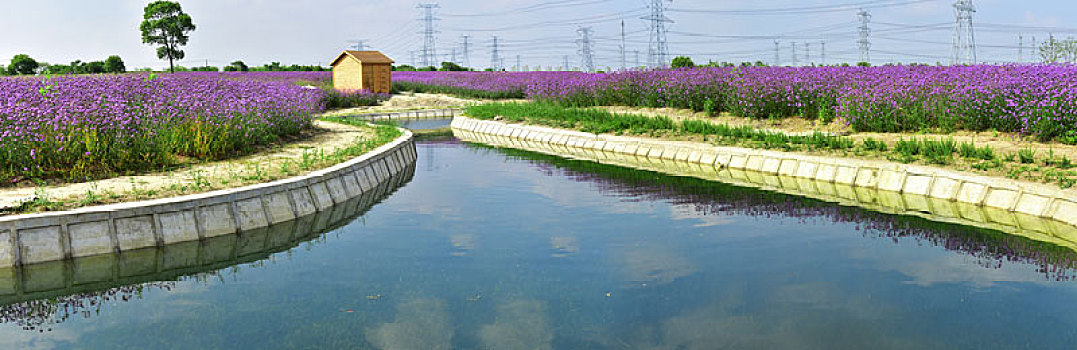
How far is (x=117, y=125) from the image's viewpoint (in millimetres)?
10711

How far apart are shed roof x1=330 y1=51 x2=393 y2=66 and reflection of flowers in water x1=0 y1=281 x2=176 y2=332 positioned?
28928 millimetres

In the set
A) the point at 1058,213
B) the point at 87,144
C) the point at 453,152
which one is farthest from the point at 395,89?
the point at 1058,213

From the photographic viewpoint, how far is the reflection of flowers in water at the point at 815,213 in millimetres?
7574

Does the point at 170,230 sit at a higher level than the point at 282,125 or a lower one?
lower

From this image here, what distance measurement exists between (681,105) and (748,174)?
7.03 metres

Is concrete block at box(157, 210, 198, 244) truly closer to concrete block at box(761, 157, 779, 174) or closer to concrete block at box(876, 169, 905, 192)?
concrete block at box(761, 157, 779, 174)

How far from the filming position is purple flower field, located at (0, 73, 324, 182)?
32.0ft

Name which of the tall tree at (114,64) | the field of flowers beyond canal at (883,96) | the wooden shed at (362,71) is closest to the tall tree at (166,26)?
the tall tree at (114,64)

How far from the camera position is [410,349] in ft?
17.4

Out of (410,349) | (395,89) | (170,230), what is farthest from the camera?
(395,89)

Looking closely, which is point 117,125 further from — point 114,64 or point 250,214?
point 114,64

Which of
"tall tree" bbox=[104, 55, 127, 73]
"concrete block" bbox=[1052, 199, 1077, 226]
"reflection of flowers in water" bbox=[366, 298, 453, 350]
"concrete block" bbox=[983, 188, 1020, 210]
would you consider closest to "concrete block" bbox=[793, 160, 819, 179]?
"concrete block" bbox=[983, 188, 1020, 210]

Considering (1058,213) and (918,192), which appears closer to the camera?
(1058,213)

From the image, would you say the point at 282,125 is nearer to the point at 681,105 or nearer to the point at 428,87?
the point at 681,105
